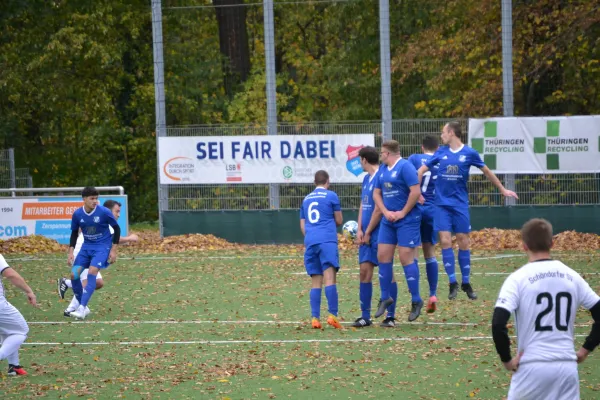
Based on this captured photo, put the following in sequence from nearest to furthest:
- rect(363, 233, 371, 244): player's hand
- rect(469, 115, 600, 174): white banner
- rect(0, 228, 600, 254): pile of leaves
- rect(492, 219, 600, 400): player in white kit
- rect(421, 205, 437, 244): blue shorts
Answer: rect(492, 219, 600, 400): player in white kit < rect(363, 233, 371, 244): player's hand < rect(421, 205, 437, 244): blue shorts < rect(0, 228, 600, 254): pile of leaves < rect(469, 115, 600, 174): white banner

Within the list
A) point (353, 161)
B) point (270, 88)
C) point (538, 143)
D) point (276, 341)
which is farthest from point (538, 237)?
point (270, 88)

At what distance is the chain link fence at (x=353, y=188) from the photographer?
24.0m

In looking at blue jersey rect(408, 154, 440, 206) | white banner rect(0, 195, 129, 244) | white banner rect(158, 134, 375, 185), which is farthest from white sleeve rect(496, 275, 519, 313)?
white banner rect(0, 195, 129, 244)

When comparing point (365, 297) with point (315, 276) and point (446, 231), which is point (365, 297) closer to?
point (315, 276)

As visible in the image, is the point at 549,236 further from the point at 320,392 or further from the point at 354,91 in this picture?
the point at 354,91

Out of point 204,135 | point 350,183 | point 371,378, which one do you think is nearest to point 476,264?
point 350,183

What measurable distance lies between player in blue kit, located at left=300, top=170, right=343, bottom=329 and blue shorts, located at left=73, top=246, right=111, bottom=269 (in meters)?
3.43

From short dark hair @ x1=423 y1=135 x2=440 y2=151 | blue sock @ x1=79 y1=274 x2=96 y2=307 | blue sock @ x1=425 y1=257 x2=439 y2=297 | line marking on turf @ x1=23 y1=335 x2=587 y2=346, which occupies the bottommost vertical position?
line marking on turf @ x1=23 y1=335 x2=587 y2=346

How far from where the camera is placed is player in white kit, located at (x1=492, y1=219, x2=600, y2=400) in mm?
5602

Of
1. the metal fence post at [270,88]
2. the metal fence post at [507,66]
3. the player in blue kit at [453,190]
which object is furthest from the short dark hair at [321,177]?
the metal fence post at [507,66]

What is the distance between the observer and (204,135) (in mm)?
25922

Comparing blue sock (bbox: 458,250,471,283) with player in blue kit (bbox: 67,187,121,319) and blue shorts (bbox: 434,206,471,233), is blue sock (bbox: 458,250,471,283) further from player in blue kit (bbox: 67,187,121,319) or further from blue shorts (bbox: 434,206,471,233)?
player in blue kit (bbox: 67,187,121,319)

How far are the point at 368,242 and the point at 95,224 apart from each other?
4182mm

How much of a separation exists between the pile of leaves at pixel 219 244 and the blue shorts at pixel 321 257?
36.7 ft
